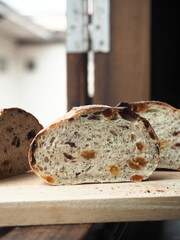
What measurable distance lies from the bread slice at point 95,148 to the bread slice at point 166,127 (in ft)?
0.94

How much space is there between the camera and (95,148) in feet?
6.96

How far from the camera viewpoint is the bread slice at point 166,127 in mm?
2402

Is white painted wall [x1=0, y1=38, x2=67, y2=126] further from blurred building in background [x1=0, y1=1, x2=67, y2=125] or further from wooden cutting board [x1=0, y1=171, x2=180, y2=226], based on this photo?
wooden cutting board [x1=0, y1=171, x2=180, y2=226]

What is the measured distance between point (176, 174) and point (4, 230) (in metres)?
0.93

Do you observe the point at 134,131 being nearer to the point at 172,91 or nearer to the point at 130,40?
the point at 130,40

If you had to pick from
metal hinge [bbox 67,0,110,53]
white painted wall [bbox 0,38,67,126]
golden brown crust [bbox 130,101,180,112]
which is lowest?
white painted wall [bbox 0,38,67,126]

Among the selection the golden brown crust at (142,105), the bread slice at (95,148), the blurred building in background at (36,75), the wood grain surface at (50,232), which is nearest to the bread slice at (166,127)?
the golden brown crust at (142,105)

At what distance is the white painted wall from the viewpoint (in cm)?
1105

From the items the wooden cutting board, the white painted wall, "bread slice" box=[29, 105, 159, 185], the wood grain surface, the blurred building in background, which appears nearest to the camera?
the wood grain surface

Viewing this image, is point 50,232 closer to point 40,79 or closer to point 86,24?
point 86,24

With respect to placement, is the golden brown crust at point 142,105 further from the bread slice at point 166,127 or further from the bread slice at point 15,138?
the bread slice at point 15,138

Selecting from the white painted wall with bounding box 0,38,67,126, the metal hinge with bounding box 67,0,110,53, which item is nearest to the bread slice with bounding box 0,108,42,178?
the metal hinge with bounding box 67,0,110,53

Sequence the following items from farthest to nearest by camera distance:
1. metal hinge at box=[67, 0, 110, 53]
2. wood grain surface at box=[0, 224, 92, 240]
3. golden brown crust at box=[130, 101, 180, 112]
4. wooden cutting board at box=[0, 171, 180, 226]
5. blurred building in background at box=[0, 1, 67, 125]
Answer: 1. blurred building in background at box=[0, 1, 67, 125]
2. metal hinge at box=[67, 0, 110, 53]
3. golden brown crust at box=[130, 101, 180, 112]
4. wooden cutting board at box=[0, 171, 180, 226]
5. wood grain surface at box=[0, 224, 92, 240]

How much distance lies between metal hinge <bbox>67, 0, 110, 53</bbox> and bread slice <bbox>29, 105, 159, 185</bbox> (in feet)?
4.90
